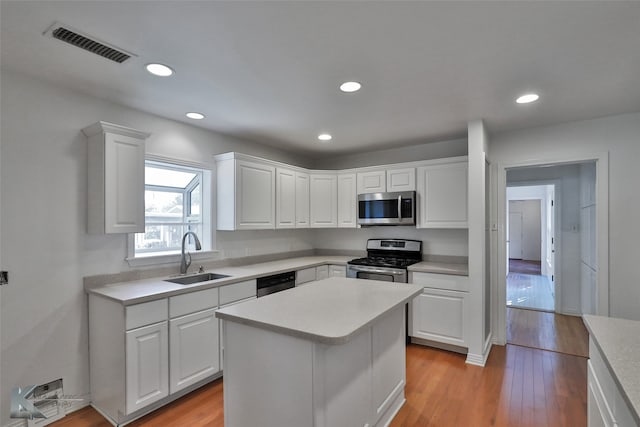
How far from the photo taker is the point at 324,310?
1.78m

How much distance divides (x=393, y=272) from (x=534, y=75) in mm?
2265

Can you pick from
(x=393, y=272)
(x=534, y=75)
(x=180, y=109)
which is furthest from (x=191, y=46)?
(x=393, y=272)

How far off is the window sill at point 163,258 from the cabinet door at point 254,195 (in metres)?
0.45

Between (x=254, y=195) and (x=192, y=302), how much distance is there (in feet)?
4.75

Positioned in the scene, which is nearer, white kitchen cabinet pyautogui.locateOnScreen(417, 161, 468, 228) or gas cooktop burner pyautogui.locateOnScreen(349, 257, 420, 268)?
white kitchen cabinet pyautogui.locateOnScreen(417, 161, 468, 228)

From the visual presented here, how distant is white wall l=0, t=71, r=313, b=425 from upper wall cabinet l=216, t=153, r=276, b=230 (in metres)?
1.03

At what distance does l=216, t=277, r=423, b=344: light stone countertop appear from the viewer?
1469mm

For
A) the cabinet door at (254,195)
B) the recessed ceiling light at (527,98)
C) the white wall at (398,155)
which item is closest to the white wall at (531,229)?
the white wall at (398,155)

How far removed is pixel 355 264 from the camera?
153 inches

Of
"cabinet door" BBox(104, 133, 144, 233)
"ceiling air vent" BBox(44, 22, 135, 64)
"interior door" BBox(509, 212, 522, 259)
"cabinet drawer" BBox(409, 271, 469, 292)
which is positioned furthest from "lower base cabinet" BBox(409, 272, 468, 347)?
"interior door" BBox(509, 212, 522, 259)

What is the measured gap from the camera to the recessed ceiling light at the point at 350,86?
7.68ft

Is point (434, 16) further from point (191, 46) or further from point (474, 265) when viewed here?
point (474, 265)

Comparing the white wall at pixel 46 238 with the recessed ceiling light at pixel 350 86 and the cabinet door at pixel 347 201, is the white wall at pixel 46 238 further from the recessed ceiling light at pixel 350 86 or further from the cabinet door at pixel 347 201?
the cabinet door at pixel 347 201

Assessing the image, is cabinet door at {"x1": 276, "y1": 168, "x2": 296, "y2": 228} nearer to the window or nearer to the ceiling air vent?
the window
